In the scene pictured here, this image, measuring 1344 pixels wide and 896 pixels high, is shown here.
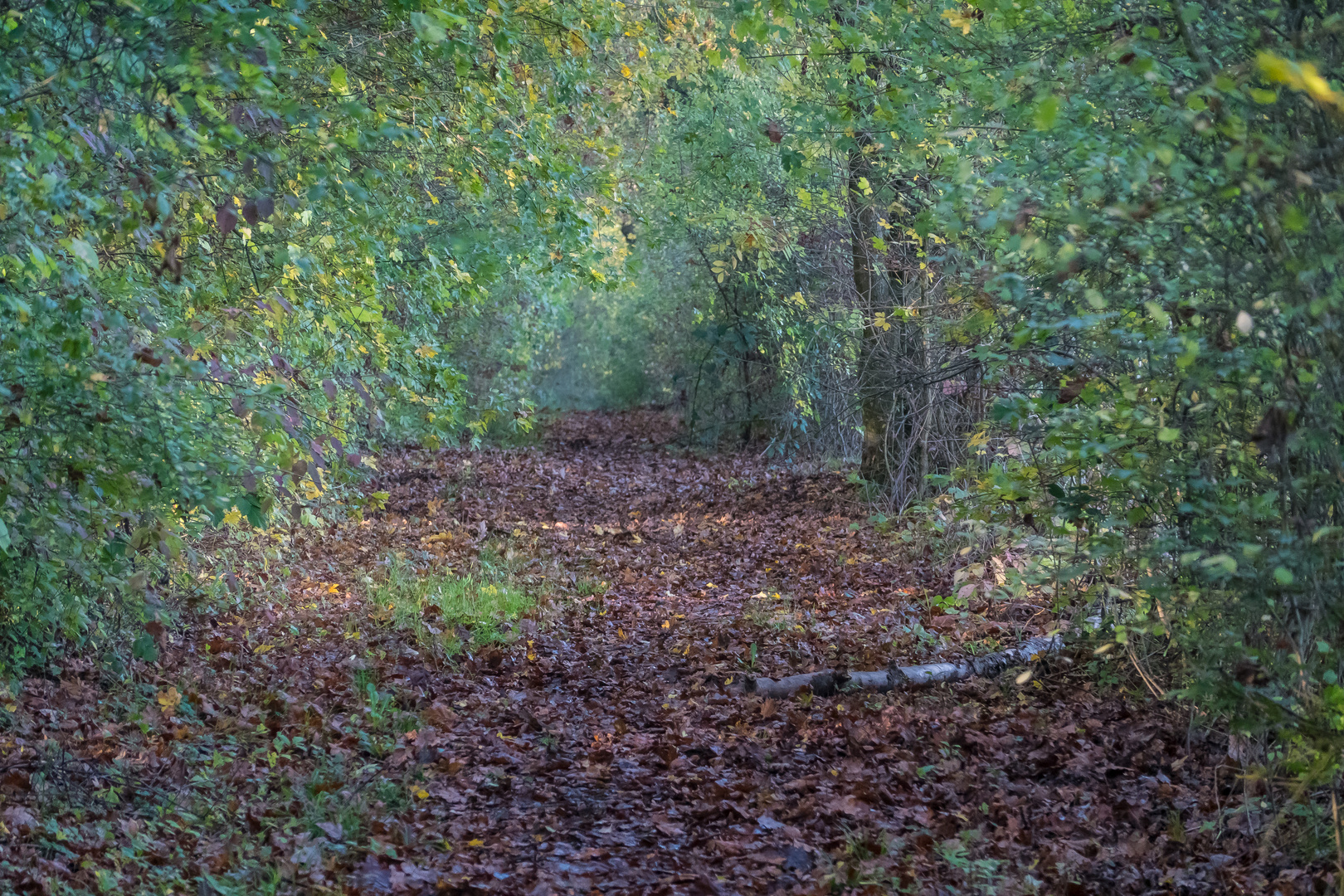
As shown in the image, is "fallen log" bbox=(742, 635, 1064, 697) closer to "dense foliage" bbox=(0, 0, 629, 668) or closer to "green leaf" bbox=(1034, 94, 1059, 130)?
"dense foliage" bbox=(0, 0, 629, 668)

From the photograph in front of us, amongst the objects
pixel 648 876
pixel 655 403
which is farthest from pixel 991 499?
pixel 655 403

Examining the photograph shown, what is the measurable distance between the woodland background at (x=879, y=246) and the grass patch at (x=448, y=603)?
122 centimetres

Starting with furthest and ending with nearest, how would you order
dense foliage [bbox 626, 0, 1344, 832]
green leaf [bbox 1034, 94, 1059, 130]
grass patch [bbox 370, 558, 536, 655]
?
grass patch [bbox 370, 558, 536, 655] → dense foliage [bbox 626, 0, 1344, 832] → green leaf [bbox 1034, 94, 1059, 130]

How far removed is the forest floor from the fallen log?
0.46 ft

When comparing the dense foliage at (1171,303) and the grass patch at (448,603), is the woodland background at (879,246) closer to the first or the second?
the dense foliage at (1171,303)

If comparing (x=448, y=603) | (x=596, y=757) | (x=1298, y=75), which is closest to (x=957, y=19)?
(x=1298, y=75)

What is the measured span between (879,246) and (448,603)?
4.38 meters

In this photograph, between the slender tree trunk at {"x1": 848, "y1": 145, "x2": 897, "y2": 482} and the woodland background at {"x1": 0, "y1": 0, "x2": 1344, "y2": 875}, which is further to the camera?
the slender tree trunk at {"x1": 848, "y1": 145, "x2": 897, "y2": 482}

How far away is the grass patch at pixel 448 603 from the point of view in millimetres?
7586

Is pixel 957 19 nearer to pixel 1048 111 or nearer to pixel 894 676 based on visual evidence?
pixel 1048 111

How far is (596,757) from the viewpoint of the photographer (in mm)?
5469

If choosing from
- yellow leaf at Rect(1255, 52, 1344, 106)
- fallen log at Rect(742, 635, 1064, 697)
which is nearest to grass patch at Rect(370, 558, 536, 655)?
fallen log at Rect(742, 635, 1064, 697)

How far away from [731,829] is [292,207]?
463 cm

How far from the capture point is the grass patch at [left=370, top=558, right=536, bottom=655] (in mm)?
7586
